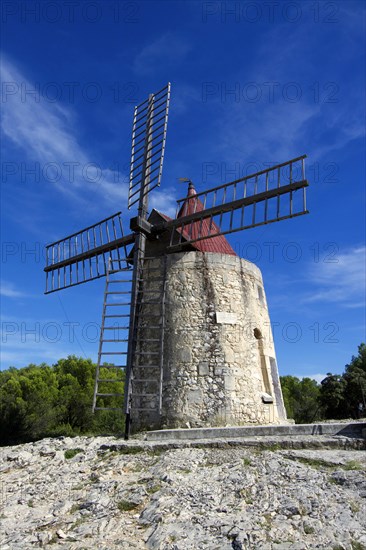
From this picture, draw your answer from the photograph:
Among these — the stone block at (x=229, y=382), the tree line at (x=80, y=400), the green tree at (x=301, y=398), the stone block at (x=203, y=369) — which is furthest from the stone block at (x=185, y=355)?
A: the green tree at (x=301, y=398)

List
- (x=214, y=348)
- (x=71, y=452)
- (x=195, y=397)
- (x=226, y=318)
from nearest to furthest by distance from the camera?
(x=71, y=452) → (x=195, y=397) → (x=214, y=348) → (x=226, y=318)

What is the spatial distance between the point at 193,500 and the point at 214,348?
4.06 meters

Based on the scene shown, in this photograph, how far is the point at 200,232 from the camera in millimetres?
9461

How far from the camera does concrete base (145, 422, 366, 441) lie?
20.5 ft

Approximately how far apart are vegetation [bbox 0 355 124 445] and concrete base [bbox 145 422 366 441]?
446 centimetres

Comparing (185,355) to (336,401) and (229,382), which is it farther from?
(336,401)

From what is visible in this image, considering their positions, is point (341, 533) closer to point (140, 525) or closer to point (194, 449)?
point (140, 525)

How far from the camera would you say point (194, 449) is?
6148 mm

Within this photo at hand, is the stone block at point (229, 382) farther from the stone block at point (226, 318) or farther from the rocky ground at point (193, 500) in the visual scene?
the rocky ground at point (193, 500)

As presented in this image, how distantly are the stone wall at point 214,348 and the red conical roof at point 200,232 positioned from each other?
63 centimetres

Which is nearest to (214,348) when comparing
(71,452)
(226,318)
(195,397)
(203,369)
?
(203,369)

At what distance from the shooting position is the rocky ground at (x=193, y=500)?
12.2 feet

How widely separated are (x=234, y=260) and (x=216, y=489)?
18.5ft

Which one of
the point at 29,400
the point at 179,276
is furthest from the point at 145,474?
the point at 29,400
